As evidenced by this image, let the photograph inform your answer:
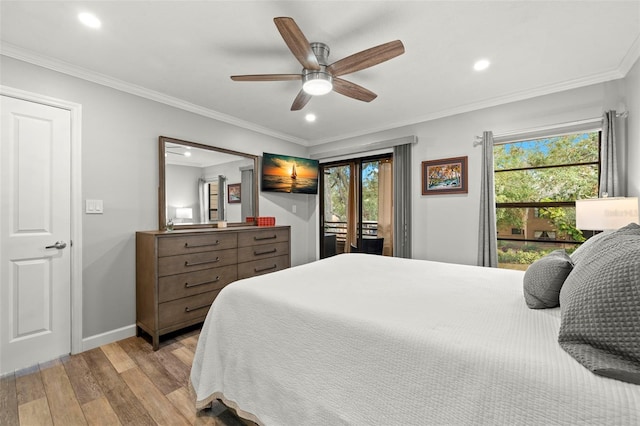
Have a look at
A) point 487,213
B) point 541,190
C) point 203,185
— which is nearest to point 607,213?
point 487,213

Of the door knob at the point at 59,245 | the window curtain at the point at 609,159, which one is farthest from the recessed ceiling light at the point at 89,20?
the window curtain at the point at 609,159

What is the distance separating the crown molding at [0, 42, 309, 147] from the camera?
2137 millimetres

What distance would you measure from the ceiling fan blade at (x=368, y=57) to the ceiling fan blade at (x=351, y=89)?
0.14 m

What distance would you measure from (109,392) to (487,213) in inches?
148

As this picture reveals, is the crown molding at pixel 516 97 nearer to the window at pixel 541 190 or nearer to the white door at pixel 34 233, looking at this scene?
the window at pixel 541 190

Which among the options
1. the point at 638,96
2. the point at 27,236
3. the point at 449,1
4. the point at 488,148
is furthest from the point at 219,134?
the point at 638,96

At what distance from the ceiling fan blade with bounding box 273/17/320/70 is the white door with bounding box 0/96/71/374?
7.05 ft

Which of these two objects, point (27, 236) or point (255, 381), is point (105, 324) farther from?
point (255, 381)

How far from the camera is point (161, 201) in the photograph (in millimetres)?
2945

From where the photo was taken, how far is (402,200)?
3801 millimetres

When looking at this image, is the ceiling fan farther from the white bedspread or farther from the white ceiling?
the white bedspread

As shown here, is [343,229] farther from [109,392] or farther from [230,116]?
[109,392]

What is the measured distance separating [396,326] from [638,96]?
2.87 m

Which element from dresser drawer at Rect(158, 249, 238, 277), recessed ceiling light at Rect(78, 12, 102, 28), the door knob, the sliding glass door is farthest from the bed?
the sliding glass door
